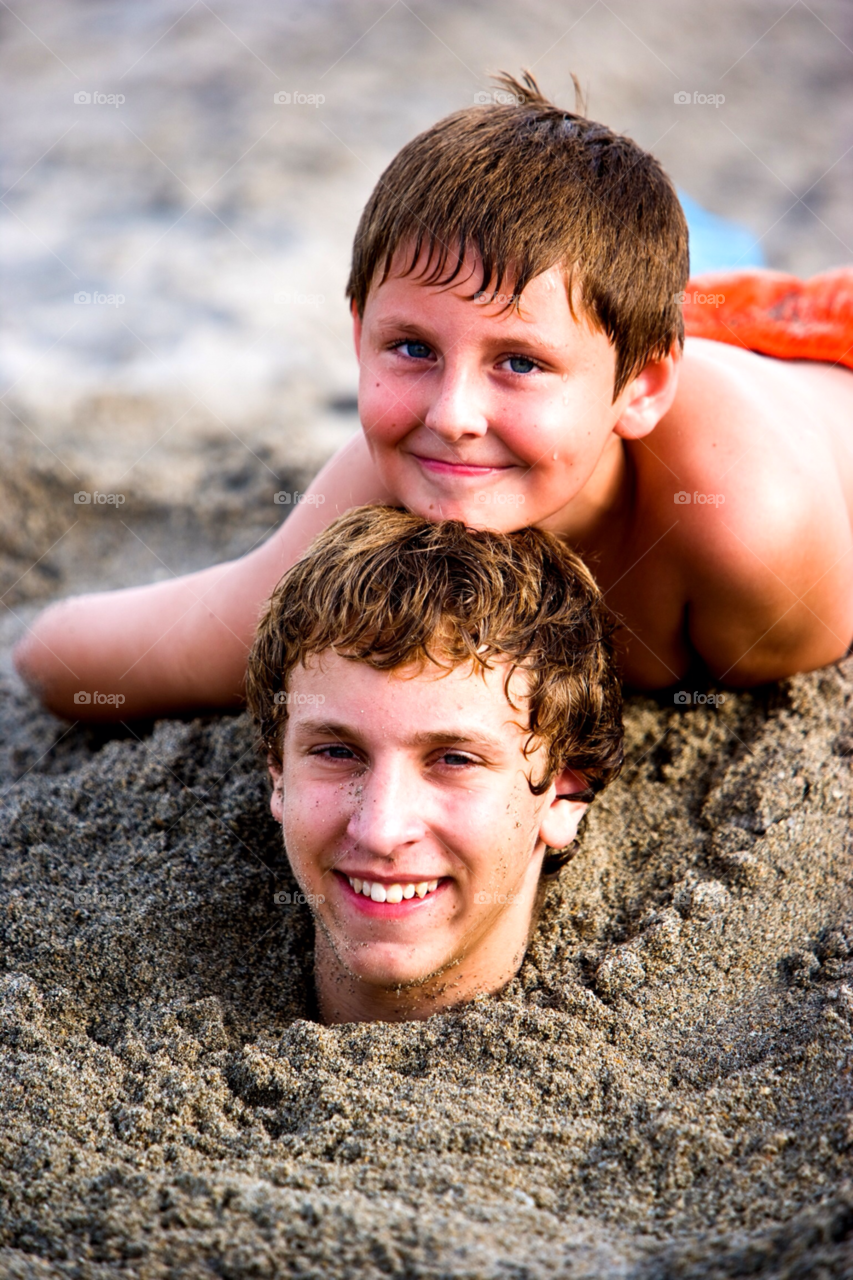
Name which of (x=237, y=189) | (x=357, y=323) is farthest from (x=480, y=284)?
(x=237, y=189)

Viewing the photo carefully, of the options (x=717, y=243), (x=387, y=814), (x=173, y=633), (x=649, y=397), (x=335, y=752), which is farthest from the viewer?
(x=717, y=243)

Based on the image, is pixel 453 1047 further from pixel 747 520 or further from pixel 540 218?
pixel 540 218

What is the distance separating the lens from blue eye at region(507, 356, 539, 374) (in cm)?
221

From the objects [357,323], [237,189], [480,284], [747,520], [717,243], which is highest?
[237,189]

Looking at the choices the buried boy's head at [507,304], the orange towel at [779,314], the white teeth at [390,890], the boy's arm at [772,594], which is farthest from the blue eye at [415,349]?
the orange towel at [779,314]

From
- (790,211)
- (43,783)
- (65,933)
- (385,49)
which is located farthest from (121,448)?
(385,49)

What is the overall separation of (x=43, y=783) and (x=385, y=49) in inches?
241

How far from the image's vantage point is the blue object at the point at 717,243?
475 cm

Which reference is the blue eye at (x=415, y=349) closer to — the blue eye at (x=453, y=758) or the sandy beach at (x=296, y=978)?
the blue eye at (x=453, y=758)

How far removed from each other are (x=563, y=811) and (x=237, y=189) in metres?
Answer: 4.73

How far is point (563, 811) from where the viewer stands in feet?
7.41

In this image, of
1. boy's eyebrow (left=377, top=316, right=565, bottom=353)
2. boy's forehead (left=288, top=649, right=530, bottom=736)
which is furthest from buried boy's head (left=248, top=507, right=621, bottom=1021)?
boy's eyebrow (left=377, top=316, right=565, bottom=353)

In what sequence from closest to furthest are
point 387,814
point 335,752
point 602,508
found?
point 387,814 < point 335,752 < point 602,508

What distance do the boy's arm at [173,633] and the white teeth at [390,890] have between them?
2.91 feet
